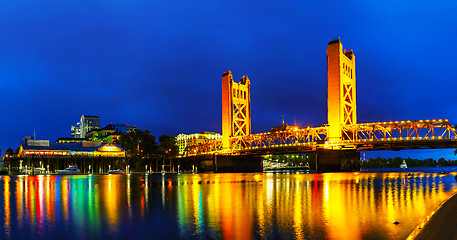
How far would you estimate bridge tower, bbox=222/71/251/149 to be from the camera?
166 m

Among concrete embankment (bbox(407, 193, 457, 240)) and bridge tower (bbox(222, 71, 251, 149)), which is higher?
bridge tower (bbox(222, 71, 251, 149))

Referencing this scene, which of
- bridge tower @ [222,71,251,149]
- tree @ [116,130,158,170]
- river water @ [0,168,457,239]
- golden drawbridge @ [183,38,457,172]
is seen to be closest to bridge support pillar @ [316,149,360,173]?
golden drawbridge @ [183,38,457,172]

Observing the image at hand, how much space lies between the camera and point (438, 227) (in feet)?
54.7

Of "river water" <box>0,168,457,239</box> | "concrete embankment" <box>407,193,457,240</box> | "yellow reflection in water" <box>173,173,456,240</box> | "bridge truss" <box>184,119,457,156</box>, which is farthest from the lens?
"bridge truss" <box>184,119,457,156</box>

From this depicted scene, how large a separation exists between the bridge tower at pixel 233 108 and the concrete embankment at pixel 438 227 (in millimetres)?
141328

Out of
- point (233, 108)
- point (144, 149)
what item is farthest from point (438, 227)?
point (144, 149)

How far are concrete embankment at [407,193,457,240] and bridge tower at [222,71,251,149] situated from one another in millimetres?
141328

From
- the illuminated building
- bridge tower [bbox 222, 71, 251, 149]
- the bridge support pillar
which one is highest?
bridge tower [bbox 222, 71, 251, 149]

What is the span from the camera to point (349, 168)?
123062 millimetres

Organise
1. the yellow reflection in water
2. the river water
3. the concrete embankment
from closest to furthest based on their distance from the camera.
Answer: the concrete embankment → the yellow reflection in water → the river water

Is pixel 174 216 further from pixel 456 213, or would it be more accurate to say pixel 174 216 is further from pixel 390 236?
pixel 456 213

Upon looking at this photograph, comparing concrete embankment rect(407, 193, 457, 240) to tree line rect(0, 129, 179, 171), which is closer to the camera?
concrete embankment rect(407, 193, 457, 240)

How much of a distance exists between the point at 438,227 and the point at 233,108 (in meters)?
156

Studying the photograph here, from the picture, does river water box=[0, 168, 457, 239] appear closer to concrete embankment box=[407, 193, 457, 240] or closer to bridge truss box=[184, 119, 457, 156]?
concrete embankment box=[407, 193, 457, 240]
